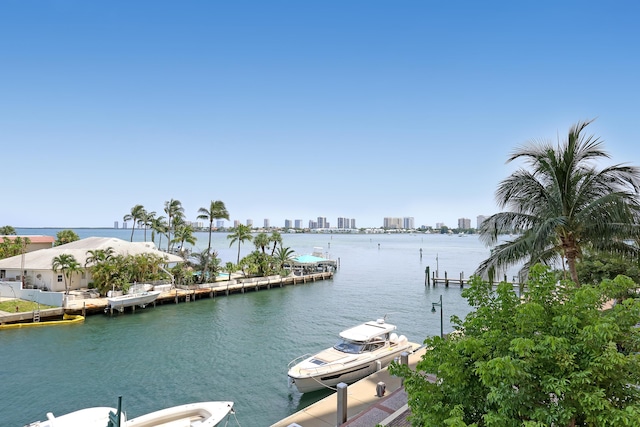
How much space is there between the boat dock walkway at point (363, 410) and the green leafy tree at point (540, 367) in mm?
6507

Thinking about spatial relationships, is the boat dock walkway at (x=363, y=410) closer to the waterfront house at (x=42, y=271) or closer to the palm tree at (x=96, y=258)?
the palm tree at (x=96, y=258)

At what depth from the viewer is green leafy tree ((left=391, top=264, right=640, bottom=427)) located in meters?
4.62

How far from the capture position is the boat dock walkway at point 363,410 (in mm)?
11820

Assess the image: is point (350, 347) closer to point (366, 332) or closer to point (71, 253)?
point (366, 332)

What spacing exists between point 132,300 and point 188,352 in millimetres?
13326

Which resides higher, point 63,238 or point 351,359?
point 63,238

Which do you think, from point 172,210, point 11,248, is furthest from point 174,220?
point 11,248

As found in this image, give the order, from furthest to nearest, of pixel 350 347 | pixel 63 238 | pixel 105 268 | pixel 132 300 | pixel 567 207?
pixel 63 238 → pixel 105 268 → pixel 132 300 → pixel 350 347 → pixel 567 207

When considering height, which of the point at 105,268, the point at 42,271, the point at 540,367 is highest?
the point at 540,367

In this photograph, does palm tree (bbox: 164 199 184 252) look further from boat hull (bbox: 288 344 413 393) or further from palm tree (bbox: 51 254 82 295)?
boat hull (bbox: 288 344 413 393)

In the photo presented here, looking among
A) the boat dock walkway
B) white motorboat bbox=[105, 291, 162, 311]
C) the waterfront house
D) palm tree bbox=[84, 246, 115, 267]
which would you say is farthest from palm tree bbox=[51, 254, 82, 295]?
the boat dock walkway

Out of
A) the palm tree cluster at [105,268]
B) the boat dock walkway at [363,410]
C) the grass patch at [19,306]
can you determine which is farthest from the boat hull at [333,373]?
the palm tree cluster at [105,268]

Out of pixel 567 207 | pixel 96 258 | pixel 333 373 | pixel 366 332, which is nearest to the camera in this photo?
pixel 567 207

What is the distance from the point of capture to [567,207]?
38.8 feet
